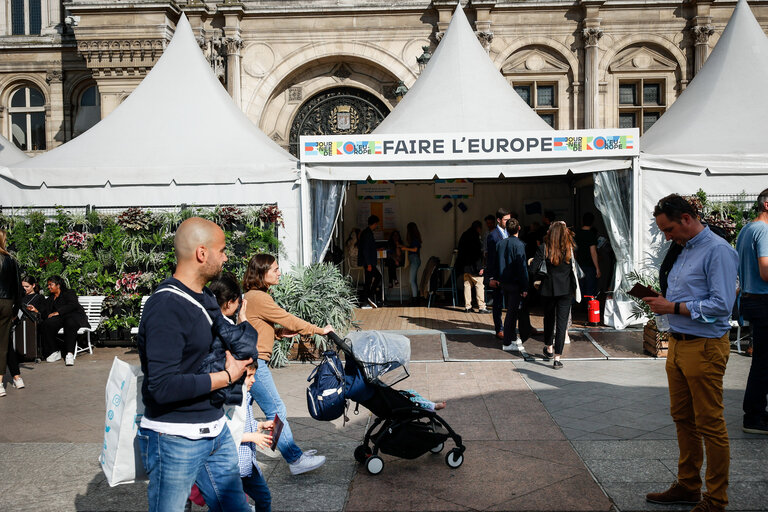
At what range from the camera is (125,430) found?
10.5ft

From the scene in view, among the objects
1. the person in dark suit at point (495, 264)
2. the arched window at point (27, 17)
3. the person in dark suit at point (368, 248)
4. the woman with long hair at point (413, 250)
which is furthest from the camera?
the arched window at point (27, 17)

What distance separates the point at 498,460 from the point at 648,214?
266 inches

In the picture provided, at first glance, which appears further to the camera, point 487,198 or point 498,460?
point 487,198

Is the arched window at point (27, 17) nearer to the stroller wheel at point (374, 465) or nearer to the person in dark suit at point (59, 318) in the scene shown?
the person in dark suit at point (59, 318)

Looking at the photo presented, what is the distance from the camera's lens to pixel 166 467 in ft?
9.60

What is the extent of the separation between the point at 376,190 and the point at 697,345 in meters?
11.5

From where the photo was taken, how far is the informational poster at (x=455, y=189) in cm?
1515

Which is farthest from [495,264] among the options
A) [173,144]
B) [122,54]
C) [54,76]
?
[54,76]

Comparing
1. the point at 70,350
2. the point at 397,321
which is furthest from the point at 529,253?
the point at 70,350

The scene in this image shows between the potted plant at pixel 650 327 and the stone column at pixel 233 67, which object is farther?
the stone column at pixel 233 67

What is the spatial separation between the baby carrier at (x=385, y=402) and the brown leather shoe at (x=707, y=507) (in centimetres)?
160

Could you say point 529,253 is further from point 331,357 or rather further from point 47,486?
point 47,486

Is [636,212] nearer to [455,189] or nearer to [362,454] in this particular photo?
[455,189]

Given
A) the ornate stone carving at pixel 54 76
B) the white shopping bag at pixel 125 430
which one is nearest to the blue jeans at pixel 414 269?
the white shopping bag at pixel 125 430
